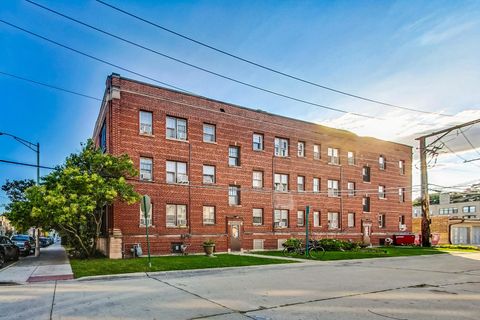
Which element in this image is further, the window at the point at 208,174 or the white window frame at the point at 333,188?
the white window frame at the point at 333,188

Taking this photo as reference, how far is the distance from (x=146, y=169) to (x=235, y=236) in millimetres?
8362

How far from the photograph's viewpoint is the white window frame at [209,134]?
27.9 m

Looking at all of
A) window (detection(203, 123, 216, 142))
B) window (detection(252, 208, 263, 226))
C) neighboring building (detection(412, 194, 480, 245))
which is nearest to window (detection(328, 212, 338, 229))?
window (detection(252, 208, 263, 226))

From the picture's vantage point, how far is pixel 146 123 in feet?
83.0

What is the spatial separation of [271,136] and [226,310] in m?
24.0

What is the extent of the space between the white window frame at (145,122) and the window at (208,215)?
21.9 ft

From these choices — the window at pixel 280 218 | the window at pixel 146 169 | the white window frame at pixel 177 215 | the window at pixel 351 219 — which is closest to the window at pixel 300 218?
the window at pixel 280 218

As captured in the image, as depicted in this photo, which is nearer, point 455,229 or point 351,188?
point 351,188

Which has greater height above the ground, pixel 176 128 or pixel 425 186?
pixel 176 128

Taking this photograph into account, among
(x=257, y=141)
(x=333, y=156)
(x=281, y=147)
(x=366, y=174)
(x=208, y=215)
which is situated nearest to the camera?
(x=208, y=215)

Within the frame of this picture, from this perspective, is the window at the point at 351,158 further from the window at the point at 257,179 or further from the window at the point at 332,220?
the window at the point at 257,179

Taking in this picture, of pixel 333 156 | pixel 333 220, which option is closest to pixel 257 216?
pixel 333 220

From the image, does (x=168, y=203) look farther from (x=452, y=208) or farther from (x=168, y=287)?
(x=452, y=208)

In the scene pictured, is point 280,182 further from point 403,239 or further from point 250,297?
point 250,297
